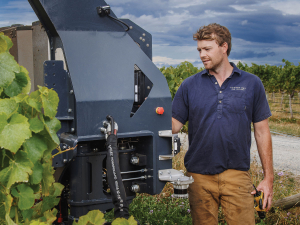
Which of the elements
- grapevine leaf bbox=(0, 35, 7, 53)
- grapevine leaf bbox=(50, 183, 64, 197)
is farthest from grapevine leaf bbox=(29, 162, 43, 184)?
grapevine leaf bbox=(0, 35, 7, 53)

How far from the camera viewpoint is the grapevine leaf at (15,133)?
115 cm

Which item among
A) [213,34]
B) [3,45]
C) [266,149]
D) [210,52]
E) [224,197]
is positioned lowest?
[224,197]

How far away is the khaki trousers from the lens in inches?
99.4

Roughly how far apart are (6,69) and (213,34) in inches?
66.2

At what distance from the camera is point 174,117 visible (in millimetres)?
2725

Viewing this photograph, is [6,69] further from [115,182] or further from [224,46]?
[224,46]

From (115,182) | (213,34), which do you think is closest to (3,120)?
(115,182)

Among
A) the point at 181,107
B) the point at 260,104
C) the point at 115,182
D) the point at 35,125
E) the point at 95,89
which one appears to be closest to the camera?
the point at 35,125

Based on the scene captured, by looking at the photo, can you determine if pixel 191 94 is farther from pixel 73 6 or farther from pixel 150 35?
pixel 73 6

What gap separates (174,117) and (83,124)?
3.34ft

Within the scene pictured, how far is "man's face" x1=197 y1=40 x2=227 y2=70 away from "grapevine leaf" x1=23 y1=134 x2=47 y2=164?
5.18ft

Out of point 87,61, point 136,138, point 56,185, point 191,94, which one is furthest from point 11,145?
point 191,94

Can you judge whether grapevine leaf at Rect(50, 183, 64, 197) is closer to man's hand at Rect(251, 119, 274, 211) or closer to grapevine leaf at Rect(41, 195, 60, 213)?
grapevine leaf at Rect(41, 195, 60, 213)

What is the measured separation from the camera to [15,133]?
3.82 feet
